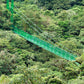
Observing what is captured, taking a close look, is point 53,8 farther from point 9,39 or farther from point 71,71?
point 71,71

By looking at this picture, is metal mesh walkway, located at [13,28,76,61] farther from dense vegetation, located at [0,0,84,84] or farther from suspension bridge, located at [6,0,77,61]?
dense vegetation, located at [0,0,84,84]

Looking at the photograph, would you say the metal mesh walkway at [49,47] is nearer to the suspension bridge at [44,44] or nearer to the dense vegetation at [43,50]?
the suspension bridge at [44,44]

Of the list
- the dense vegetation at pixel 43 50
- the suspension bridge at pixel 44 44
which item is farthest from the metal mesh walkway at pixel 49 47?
the dense vegetation at pixel 43 50

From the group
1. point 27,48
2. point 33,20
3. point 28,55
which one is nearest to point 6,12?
point 33,20

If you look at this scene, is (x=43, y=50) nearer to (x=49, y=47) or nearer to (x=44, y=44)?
(x=44, y=44)

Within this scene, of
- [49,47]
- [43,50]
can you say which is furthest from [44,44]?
[43,50]

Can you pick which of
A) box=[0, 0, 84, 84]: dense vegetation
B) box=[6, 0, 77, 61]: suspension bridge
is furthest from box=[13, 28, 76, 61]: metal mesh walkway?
box=[0, 0, 84, 84]: dense vegetation

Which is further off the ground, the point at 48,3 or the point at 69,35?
the point at 48,3

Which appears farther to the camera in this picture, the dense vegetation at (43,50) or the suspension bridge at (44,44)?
the suspension bridge at (44,44)
